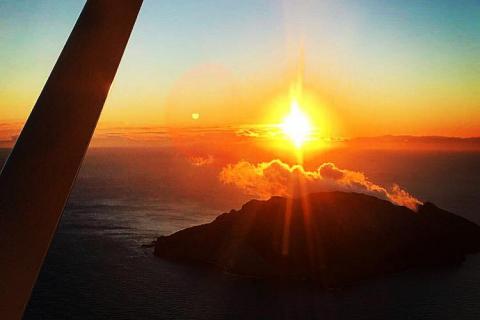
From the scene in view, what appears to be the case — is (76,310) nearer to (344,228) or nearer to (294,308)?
(294,308)

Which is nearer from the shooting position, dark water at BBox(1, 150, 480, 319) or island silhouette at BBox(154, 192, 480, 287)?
dark water at BBox(1, 150, 480, 319)

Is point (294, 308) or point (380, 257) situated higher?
point (380, 257)

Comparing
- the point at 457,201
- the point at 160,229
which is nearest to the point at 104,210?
the point at 160,229

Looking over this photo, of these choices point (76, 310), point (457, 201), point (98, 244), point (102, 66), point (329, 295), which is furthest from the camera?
point (457, 201)

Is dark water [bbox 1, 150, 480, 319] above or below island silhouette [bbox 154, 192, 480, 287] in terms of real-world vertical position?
below

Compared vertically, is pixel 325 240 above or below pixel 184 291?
above

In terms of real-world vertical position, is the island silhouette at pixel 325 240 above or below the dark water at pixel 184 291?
above

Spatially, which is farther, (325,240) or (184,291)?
(325,240)

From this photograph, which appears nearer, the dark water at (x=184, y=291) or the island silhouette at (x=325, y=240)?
the dark water at (x=184, y=291)
